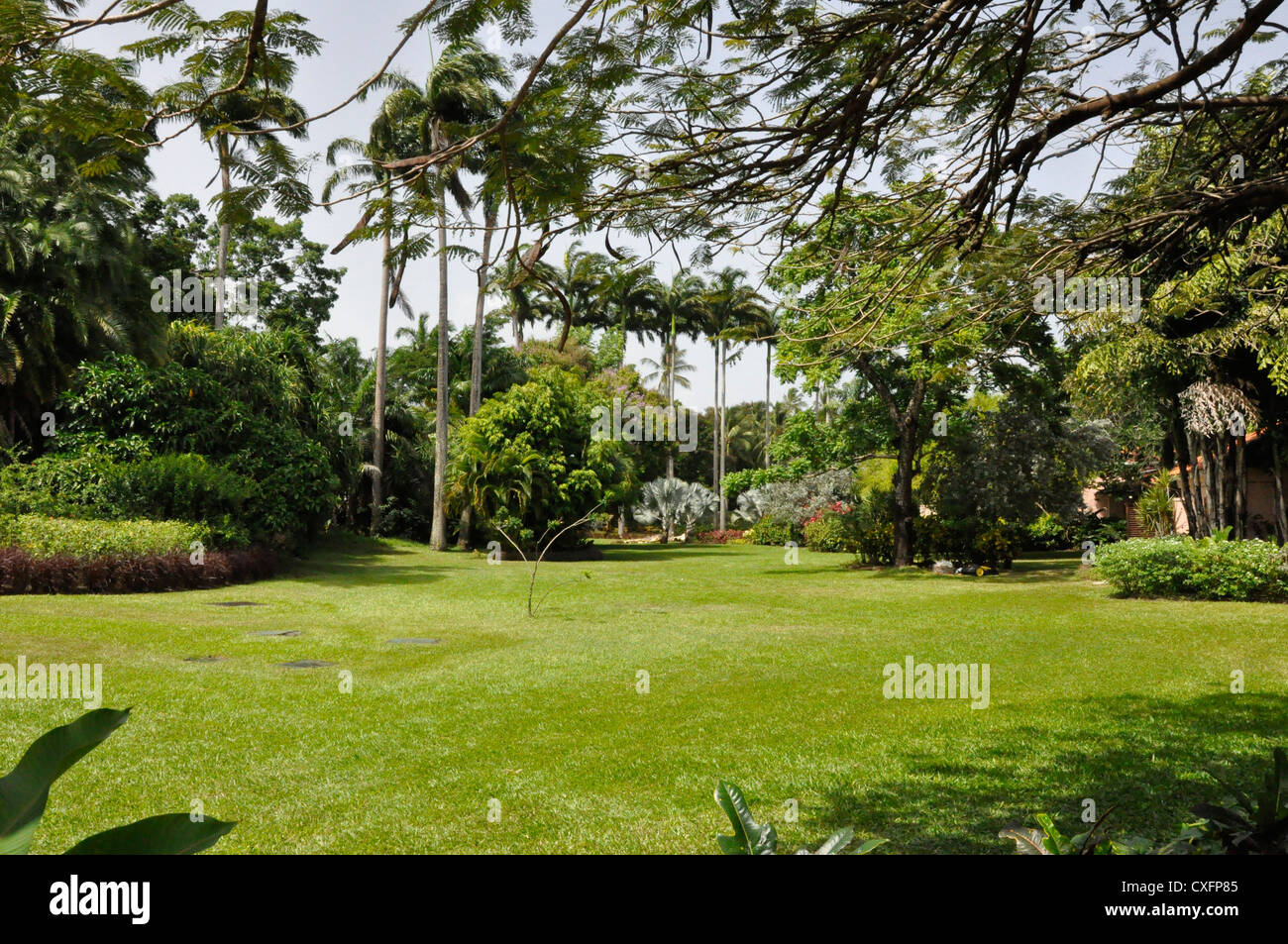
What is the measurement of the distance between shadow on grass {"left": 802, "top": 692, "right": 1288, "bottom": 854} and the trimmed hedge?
13.9m

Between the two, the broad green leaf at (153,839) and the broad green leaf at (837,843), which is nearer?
the broad green leaf at (153,839)

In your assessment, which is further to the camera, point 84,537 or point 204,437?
point 204,437

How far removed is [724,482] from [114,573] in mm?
13780

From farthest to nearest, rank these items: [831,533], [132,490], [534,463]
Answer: [534,463]
[831,533]
[132,490]

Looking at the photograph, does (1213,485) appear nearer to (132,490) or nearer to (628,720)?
(628,720)

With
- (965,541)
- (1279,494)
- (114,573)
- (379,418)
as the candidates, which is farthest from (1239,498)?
(379,418)

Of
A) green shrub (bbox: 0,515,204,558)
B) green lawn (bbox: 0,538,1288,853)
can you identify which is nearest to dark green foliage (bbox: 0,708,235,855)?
green lawn (bbox: 0,538,1288,853)

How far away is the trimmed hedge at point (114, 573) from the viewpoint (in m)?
14.0

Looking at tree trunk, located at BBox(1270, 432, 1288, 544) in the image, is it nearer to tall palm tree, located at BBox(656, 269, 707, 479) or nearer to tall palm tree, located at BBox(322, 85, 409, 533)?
tall palm tree, located at BBox(322, 85, 409, 533)

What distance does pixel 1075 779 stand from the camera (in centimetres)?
594

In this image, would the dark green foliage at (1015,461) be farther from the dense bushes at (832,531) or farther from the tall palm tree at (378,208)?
the tall palm tree at (378,208)

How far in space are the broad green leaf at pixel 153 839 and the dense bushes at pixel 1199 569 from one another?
17.6m

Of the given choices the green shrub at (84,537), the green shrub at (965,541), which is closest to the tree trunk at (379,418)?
the green shrub at (84,537)
